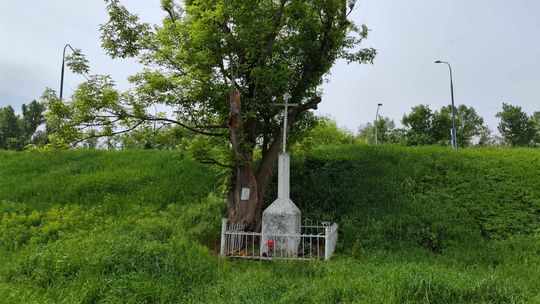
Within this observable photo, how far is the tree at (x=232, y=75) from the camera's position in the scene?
1002 cm

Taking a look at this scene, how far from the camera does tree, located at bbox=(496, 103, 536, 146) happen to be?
41.5m

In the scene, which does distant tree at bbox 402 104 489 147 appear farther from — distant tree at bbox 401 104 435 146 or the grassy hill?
the grassy hill

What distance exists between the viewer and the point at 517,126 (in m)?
41.7

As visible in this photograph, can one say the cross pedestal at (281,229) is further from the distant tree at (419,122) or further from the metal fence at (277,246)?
the distant tree at (419,122)

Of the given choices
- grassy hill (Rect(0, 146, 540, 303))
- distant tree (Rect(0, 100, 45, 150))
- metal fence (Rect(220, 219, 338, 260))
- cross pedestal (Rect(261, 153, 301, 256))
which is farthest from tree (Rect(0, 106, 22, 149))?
cross pedestal (Rect(261, 153, 301, 256))

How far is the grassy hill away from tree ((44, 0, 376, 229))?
7.38 feet

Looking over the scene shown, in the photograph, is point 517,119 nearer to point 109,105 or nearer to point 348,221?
point 348,221

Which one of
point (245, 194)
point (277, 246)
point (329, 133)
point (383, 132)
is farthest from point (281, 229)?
point (383, 132)

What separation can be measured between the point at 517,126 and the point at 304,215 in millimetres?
38966

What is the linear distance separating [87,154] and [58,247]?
38.7 ft

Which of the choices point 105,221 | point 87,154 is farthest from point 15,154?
point 105,221

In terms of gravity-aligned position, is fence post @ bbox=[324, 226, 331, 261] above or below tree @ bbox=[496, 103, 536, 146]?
below

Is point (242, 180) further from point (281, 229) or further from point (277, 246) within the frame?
point (277, 246)

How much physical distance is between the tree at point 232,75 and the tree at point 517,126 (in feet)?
122
